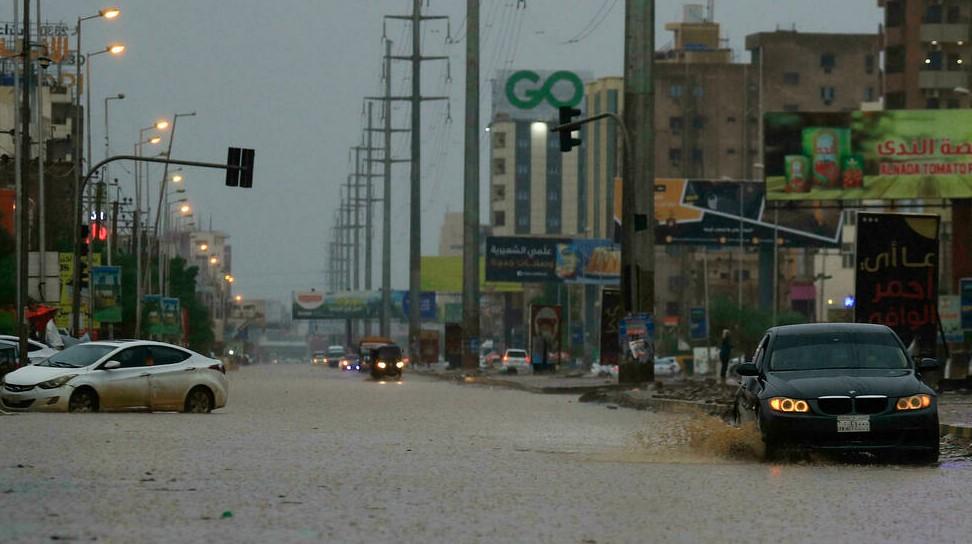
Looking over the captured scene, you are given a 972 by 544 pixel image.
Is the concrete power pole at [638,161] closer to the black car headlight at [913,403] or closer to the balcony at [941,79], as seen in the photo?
the black car headlight at [913,403]

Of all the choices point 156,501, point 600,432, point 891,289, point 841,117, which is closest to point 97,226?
point 841,117

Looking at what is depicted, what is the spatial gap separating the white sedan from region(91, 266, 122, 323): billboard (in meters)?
32.2

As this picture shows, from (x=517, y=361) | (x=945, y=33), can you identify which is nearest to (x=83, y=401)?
(x=517, y=361)

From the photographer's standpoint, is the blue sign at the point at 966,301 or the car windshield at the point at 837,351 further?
the blue sign at the point at 966,301

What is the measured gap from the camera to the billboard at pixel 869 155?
68.2 m

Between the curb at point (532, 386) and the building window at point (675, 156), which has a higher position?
the building window at point (675, 156)

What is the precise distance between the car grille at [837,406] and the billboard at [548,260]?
→ 101 meters

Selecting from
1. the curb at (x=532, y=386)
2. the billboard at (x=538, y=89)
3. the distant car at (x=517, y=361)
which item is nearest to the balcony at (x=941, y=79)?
the billboard at (x=538, y=89)

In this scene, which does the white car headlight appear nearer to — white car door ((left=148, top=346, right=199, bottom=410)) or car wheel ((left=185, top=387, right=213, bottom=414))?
white car door ((left=148, top=346, right=199, bottom=410))

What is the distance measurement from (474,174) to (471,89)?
12.3 ft

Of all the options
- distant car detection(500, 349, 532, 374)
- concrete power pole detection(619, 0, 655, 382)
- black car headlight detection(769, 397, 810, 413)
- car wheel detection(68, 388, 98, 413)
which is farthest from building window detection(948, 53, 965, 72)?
black car headlight detection(769, 397, 810, 413)

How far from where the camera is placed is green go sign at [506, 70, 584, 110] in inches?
5581

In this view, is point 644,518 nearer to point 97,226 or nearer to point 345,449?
point 345,449

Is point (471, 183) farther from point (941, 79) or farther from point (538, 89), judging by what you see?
point (538, 89)
